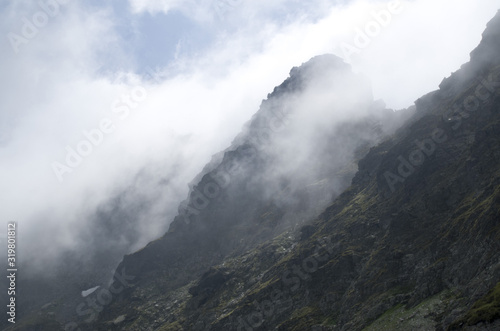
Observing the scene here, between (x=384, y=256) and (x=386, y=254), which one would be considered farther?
(x=386, y=254)

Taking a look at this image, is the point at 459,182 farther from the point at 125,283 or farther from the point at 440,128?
the point at 125,283

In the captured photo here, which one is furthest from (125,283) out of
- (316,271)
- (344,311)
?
(344,311)

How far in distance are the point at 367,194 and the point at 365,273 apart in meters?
58.4

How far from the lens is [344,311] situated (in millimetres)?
97625

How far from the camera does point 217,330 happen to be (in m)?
121

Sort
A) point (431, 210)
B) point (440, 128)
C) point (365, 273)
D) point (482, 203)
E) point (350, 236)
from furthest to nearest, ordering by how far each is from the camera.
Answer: point (440, 128) → point (350, 236) → point (431, 210) → point (365, 273) → point (482, 203)

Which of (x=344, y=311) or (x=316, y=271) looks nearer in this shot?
(x=344, y=311)

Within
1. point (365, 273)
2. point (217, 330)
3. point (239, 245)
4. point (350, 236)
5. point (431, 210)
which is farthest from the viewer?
point (239, 245)

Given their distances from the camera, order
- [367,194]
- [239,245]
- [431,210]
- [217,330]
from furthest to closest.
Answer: [239,245]
[367,194]
[217,330]
[431,210]

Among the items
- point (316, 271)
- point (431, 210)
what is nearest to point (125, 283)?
point (316, 271)

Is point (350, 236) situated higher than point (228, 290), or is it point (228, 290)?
point (228, 290)

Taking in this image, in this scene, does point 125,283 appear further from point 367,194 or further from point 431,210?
point 431,210

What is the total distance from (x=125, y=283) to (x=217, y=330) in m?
95.3

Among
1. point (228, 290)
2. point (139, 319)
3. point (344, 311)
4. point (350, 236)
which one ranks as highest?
point (139, 319)
